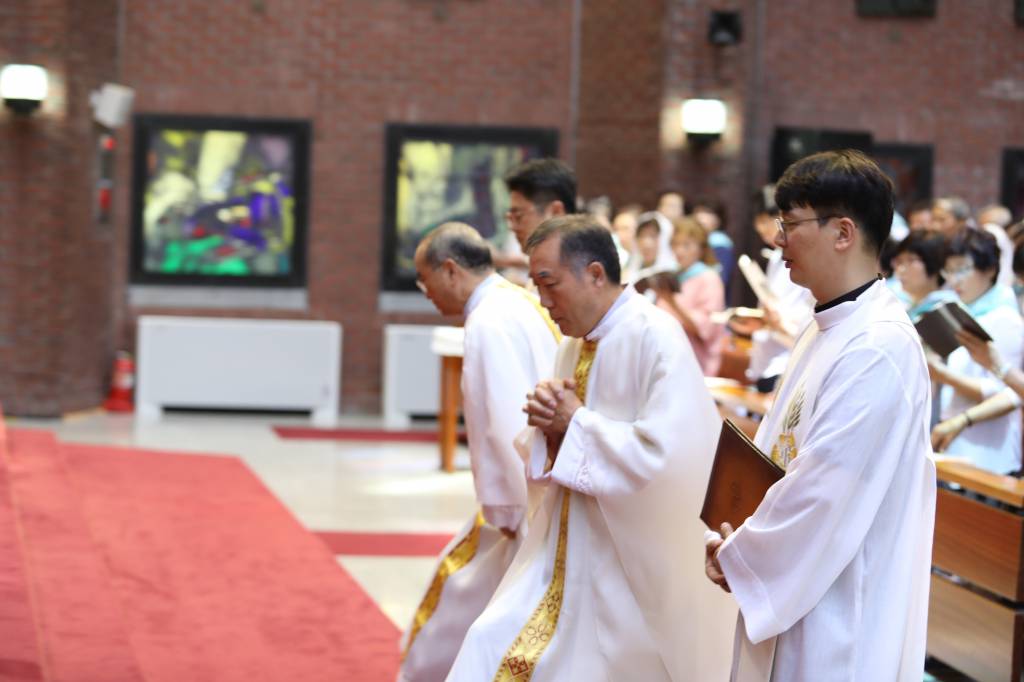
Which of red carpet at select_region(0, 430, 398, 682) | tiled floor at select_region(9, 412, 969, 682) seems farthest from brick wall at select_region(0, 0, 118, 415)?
red carpet at select_region(0, 430, 398, 682)

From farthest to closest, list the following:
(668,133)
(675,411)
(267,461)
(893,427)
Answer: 1. (668,133)
2. (267,461)
3. (675,411)
4. (893,427)

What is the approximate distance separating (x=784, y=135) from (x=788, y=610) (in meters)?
10.5

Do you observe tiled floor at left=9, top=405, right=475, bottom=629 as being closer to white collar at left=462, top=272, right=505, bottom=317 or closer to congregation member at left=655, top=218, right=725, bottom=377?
congregation member at left=655, top=218, right=725, bottom=377

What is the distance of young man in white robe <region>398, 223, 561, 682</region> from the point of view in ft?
15.8

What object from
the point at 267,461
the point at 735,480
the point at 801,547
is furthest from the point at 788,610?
the point at 267,461

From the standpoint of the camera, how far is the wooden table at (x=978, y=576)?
5.12 metres

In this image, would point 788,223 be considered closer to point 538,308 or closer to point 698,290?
point 538,308

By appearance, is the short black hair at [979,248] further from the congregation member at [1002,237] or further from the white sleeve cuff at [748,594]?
the white sleeve cuff at [748,594]

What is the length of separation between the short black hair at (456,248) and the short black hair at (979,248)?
215 cm

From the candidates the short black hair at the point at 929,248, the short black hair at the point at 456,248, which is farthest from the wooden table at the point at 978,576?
the short black hair at the point at 456,248

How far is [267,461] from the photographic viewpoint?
11055mm

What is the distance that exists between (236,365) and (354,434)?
1389 millimetres

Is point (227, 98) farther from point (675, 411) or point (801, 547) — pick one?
point (801, 547)

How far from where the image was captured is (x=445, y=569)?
17.1ft
